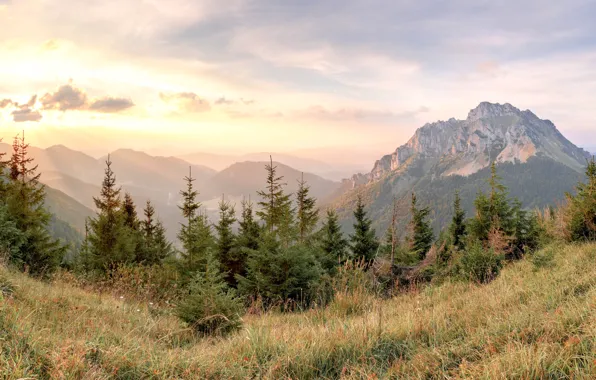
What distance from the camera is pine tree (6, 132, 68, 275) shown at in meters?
16.9

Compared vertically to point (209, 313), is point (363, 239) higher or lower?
lower

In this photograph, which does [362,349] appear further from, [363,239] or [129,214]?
[129,214]

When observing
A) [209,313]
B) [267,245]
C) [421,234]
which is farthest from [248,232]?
[421,234]

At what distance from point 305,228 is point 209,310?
1000 inches

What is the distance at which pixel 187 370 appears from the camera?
10.3ft

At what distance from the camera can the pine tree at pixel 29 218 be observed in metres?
16.9

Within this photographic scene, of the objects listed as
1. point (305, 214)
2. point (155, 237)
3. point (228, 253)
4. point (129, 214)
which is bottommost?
point (155, 237)

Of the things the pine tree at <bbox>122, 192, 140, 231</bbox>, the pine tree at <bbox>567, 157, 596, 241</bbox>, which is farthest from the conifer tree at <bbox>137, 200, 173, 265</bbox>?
the pine tree at <bbox>567, 157, 596, 241</bbox>

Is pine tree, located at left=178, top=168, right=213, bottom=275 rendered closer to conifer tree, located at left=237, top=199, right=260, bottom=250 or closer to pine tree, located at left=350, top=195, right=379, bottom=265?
conifer tree, located at left=237, top=199, right=260, bottom=250

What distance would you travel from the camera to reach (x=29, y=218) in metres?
19.2

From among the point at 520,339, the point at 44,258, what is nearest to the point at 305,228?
the point at 44,258

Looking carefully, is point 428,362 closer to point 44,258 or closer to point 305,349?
point 305,349

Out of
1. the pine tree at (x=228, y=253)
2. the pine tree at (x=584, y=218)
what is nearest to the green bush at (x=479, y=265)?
the pine tree at (x=584, y=218)

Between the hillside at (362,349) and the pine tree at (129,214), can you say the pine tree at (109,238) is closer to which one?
the pine tree at (129,214)
